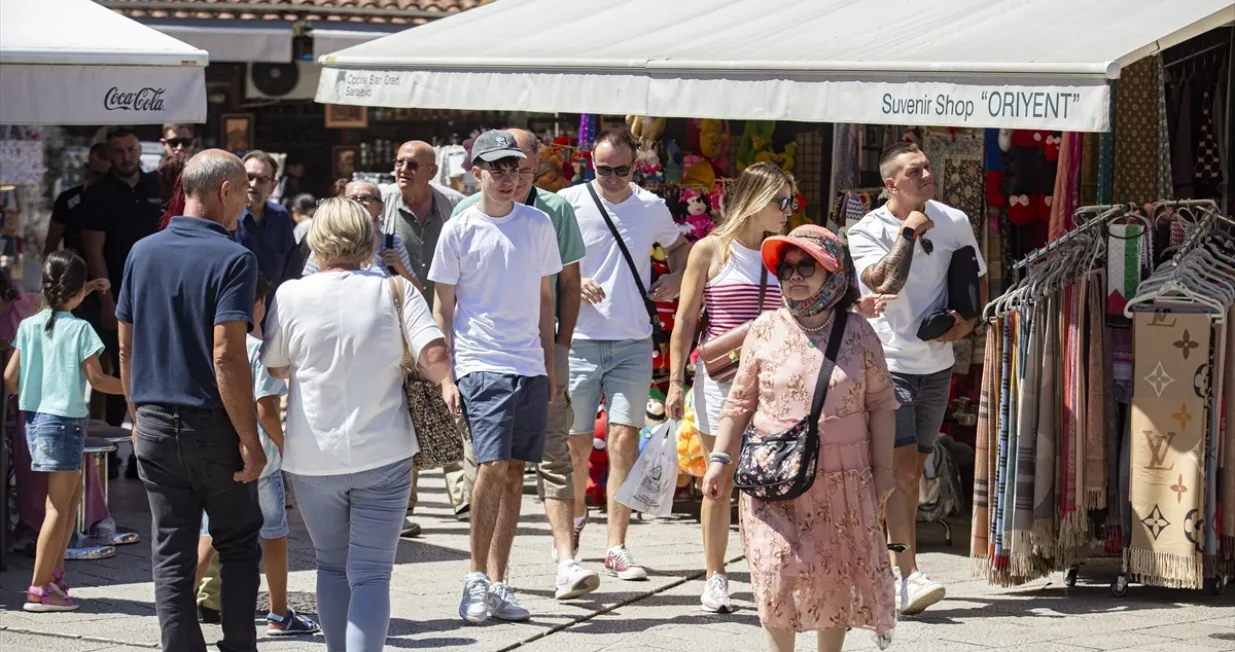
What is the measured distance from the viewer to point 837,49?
728 cm

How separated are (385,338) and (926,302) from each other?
8.48 feet

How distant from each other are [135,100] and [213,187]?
190 centimetres

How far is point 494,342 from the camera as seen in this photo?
268 inches

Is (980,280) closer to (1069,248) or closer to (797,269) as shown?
(1069,248)

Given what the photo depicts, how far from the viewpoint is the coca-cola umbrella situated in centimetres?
719

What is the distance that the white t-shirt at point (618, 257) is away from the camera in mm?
7816

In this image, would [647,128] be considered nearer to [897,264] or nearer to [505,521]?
[897,264]

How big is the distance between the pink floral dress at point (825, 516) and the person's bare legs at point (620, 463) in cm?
222

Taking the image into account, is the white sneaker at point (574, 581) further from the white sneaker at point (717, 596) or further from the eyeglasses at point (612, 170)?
the eyeglasses at point (612, 170)

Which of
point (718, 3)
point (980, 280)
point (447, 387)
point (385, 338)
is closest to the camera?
point (385, 338)

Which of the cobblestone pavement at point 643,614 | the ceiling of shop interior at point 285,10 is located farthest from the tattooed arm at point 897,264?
the ceiling of shop interior at point 285,10

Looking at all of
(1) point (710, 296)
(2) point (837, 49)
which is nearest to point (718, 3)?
(2) point (837, 49)

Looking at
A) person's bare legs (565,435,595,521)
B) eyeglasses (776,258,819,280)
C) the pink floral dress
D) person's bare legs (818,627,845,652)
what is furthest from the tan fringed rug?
person's bare legs (565,435,595,521)

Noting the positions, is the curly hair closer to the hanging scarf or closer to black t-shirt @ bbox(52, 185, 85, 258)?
black t-shirt @ bbox(52, 185, 85, 258)
